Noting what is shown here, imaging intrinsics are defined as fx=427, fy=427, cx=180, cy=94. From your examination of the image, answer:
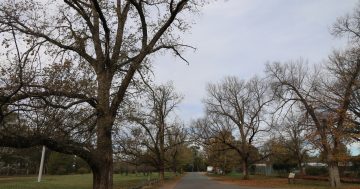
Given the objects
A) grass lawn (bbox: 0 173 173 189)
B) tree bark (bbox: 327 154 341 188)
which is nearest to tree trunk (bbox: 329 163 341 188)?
tree bark (bbox: 327 154 341 188)

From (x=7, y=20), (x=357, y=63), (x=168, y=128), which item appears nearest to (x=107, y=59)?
(x=7, y=20)

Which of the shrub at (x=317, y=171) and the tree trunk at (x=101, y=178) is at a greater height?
the shrub at (x=317, y=171)

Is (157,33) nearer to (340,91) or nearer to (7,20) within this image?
(7,20)

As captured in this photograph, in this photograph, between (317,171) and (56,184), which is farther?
(317,171)

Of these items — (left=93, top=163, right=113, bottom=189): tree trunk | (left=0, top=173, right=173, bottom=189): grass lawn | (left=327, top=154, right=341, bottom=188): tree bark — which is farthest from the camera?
(left=0, top=173, right=173, bottom=189): grass lawn

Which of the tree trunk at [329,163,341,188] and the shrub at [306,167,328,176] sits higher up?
the shrub at [306,167,328,176]

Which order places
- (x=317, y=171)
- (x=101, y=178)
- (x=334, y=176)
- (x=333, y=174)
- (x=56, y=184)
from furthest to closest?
(x=317, y=171) < (x=56, y=184) < (x=333, y=174) < (x=334, y=176) < (x=101, y=178)

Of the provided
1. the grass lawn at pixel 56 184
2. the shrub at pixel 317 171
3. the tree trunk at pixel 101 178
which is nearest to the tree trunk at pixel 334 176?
the grass lawn at pixel 56 184

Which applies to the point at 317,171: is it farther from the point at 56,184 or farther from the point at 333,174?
the point at 56,184

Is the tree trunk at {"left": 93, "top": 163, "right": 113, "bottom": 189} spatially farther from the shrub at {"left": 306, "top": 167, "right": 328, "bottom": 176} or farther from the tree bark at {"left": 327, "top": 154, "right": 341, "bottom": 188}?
the shrub at {"left": 306, "top": 167, "right": 328, "bottom": 176}

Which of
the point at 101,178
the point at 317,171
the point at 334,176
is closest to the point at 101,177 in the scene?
the point at 101,178

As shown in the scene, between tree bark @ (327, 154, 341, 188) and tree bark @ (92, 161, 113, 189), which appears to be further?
tree bark @ (327, 154, 341, 188)

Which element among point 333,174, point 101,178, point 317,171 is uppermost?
point 317,171

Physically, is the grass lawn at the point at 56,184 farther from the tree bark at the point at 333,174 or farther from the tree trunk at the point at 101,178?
the tree trunk at the point at 101,178
